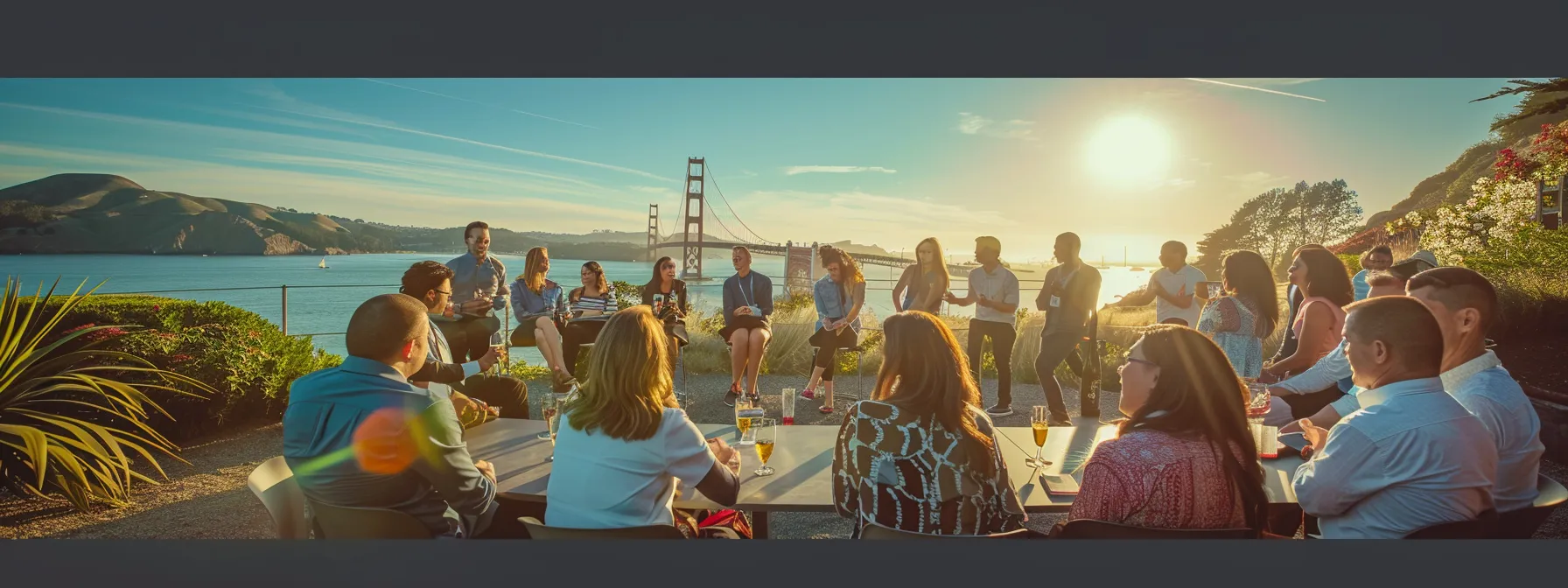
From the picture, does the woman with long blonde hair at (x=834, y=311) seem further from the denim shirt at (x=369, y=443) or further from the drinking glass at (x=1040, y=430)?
the denim shirt at (x=369, y=443)

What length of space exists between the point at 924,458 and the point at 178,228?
159 feet

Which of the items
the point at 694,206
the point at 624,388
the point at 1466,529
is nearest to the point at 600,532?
the point at 624,388

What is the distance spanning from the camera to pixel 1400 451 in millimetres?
1516

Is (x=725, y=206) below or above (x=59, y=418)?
above

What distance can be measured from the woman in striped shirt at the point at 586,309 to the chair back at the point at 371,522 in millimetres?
3589

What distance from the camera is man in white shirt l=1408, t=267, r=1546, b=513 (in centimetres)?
175

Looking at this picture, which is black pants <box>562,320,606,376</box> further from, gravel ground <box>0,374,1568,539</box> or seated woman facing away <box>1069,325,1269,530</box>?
seated woman facing away <box>1069,325,1269,530</box>

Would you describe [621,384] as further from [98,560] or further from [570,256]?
[570,256]

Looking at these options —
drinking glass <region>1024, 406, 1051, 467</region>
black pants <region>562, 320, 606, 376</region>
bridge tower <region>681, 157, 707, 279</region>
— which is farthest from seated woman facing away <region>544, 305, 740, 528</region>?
bridge tower <region>681, 157, 707, 279</region>

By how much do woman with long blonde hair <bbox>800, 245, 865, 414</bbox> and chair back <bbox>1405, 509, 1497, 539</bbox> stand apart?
3667mm

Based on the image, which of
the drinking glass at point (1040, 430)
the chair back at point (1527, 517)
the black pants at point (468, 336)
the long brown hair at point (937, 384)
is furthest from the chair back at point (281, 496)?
the black pants at point (468, 336)

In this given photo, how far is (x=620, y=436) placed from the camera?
165 centimetres

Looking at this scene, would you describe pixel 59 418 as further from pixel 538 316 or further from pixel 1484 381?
pixel 1484 381

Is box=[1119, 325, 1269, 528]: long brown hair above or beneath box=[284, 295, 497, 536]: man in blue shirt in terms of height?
above
